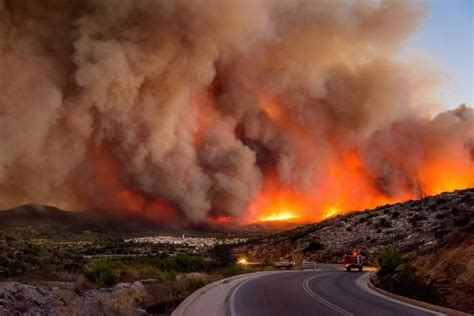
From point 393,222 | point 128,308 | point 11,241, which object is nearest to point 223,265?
point 11,241

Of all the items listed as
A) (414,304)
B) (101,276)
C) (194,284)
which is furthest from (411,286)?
(101,276)

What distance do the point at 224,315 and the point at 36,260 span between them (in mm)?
18406

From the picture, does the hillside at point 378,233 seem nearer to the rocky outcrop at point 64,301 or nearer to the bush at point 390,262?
the bush at point 390,262

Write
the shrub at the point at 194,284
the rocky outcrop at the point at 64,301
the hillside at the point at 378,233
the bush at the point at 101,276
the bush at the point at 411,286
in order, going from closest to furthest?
the rocky outcrop at the point at 64,301
the bush at the point at 411,286
the shrub at the point at 194,284
the bush at the point at 101,276
the hillside at the point at 378,233

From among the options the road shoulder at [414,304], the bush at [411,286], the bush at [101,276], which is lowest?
the road shoulder at [414,304]

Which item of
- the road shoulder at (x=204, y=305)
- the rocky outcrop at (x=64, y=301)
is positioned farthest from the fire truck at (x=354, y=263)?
the rocky outcrop at (x=64, y=301)

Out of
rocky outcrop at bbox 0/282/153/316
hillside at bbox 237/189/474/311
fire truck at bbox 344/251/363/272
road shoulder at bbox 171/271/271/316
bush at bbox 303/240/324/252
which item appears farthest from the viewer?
bush at bbox 303/240/324/252

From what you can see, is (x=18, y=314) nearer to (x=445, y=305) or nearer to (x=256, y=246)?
(x=445, y=305)

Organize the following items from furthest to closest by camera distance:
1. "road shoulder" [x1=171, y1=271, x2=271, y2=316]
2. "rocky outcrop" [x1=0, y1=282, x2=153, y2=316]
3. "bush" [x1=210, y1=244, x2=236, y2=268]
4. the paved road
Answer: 1. "bush" [x1=210, y1=244, x2=236, y2=268]
2. the paved road
3. "road shoulder" [x1=171, y1=271, x2=271, y2=316]
4. "rocky outcrop" [x1=0, y1=282, x2=153, y2=316]

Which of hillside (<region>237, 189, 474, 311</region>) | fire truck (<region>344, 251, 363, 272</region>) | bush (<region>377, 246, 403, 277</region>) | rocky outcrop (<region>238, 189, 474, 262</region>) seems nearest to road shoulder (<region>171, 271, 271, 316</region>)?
bush (<region>377, 246, 403, 277</region>)

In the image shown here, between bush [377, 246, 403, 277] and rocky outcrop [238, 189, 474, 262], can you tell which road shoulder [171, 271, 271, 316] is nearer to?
bush [377, 246, 403, 277]

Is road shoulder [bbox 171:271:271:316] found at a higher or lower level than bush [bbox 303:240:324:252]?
lower

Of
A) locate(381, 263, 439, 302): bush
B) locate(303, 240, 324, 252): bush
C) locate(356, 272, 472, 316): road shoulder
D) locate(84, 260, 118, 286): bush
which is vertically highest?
locate(303, 240, 324, 252): bush

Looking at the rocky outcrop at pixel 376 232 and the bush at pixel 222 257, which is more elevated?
the rocky outcrop at pixel 376 232
